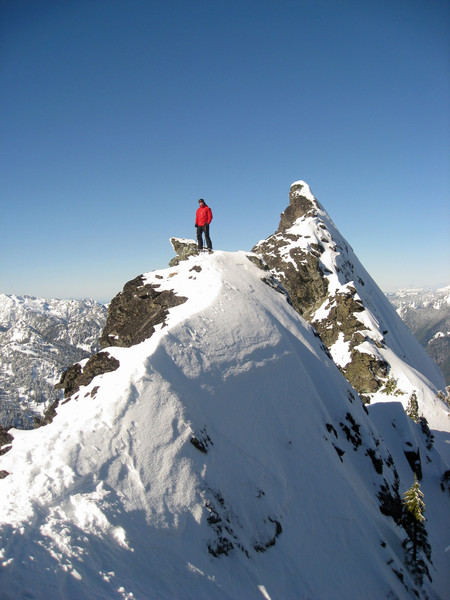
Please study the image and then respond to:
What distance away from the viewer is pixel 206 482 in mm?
12453

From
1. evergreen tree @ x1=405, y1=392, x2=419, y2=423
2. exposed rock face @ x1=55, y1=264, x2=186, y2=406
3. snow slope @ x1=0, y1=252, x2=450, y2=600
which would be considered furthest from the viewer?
evergreen tree @ x1=405, y1=392, x2=419, y2=423

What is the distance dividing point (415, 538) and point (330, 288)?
54.0 meters

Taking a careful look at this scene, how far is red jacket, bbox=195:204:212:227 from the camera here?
27064mm

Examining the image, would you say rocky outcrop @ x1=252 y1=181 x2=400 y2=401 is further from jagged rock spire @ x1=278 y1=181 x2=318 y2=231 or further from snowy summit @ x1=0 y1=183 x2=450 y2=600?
snowy summit @ x1=0 y1=183 x2=450 y2=600

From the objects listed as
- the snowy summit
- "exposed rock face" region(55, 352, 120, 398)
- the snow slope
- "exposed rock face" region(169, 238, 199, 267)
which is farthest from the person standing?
"exposed rock face" region(55, 352, 120, 398)

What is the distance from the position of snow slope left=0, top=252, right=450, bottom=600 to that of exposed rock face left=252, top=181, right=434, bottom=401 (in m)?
32.2

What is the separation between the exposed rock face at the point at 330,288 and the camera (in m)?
54.0

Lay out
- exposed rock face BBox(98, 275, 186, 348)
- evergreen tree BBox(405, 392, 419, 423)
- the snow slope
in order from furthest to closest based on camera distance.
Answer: evergreen tree BBox(405, 392, 419, 423) → exposed rock face BBox(98, 275, 186, 348) → the snow slope

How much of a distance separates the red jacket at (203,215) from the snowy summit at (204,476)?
5.29 m

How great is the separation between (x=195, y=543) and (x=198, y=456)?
2.96 m

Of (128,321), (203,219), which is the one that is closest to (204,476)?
(128,321)

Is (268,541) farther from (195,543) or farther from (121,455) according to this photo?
(121,455)

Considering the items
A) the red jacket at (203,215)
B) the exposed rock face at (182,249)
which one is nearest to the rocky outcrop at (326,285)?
the exposed rock face at (182,249)

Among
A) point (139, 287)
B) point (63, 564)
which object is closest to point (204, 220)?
point (139, 287)
